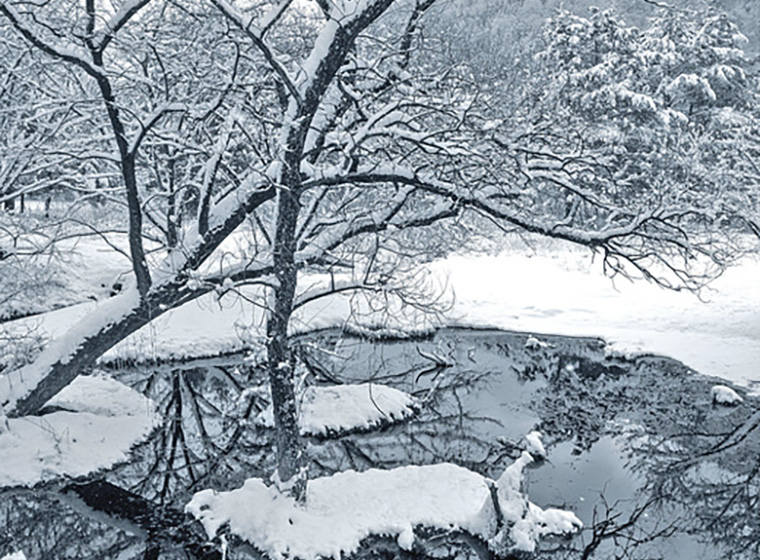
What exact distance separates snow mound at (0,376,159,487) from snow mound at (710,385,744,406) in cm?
977

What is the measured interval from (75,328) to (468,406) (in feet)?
21.2

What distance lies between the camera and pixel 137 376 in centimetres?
1248

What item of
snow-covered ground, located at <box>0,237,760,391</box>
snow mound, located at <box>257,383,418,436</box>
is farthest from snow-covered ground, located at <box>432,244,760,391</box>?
snow mound, located at <box>257,383,418,436</box>

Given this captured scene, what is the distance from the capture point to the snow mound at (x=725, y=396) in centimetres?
1123

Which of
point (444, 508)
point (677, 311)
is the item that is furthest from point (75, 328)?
point (677, 311)

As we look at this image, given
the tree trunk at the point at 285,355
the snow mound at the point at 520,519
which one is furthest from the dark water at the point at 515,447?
the tree trunk at the point at 285,355

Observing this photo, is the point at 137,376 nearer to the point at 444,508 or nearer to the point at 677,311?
the point at 444,508

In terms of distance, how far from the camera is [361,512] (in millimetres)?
7031

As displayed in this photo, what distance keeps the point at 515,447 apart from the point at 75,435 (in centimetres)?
640

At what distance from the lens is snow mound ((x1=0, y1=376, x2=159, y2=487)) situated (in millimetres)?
8211

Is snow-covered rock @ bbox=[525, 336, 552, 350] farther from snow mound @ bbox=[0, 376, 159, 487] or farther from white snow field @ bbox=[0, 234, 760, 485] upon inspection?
snow mound @ bbox=[0, 376, 159, 487]

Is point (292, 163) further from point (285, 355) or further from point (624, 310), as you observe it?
point (624, 310)

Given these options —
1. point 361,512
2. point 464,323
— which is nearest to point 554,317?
point 464,323

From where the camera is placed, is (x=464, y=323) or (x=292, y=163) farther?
(x=464, y=323)
